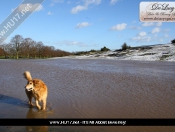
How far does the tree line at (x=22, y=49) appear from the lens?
59.5 m

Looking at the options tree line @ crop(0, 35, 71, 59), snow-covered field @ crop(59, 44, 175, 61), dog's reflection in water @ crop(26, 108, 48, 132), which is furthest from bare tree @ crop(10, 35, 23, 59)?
dog's reflection in water @ crop(26, 108, 48, 132)

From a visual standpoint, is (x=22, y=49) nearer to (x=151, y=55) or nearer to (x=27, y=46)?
(x=27, y=46)

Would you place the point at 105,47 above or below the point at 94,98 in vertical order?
above

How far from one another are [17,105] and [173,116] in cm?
528

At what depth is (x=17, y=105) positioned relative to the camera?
6922 millimetres

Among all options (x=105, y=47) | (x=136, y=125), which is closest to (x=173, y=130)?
(x=136, y=125)

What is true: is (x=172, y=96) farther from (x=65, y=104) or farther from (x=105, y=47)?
(x=105, y=47)

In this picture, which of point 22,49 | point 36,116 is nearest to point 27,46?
point 22,49

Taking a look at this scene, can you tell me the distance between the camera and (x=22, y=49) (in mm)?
60188

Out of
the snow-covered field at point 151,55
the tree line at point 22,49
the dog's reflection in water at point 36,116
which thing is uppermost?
the tree line at point 22,49

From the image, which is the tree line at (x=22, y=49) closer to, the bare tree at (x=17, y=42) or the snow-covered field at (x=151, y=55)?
the bare tree at (x=17, y=42)

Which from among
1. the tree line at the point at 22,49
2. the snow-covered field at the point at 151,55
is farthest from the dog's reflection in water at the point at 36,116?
the tree line at the point at 22,49

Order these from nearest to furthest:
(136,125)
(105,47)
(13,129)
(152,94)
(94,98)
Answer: (13,129), (136,125), (94,98), (152,94), (105,47)

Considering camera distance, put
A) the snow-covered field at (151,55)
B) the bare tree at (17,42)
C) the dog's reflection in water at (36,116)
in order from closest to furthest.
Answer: the dog's reflection in water at (36,116) < the snow-covered field at (151,55) < the bare tree at (17,42)
